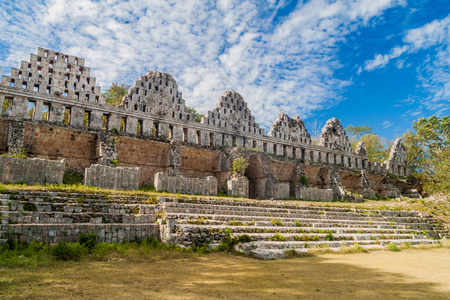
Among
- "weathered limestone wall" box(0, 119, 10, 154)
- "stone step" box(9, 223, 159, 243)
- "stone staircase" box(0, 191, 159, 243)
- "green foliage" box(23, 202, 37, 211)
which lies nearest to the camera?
"stone step" box(9, 223, 159, 243)

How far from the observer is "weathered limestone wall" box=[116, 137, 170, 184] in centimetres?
2273

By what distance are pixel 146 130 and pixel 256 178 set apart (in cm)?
1061

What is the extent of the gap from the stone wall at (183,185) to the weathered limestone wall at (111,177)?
146 cm

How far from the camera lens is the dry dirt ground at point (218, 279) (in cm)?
467

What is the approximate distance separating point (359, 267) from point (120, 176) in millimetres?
11935

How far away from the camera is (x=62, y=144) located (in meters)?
20.7

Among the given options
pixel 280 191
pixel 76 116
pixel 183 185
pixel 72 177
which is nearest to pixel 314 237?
pixel 183 185

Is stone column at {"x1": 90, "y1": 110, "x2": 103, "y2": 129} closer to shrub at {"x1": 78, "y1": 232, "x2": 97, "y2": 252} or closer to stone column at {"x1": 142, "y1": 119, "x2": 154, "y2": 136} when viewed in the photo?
stone column at {"x1": 142, "y1": 119, "x2": 154, "y2": 136}

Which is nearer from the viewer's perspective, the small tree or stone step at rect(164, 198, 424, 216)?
stone step at rect(164, 198, 424, 216)

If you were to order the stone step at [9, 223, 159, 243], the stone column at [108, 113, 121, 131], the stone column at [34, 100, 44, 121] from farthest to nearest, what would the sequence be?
the stone column at [108, 113, 121, 131]
the stone column at [34, 100, 44, 121]
the stone step at [9, 223, 159, 243]

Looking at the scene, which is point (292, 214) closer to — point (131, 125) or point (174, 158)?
point (174, 158)

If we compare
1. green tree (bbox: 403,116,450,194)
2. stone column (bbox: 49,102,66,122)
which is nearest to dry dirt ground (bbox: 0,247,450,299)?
stone column (bbox: 49,102,66,122)

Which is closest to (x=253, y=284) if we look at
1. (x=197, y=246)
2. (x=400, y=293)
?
(x=400, y=293)

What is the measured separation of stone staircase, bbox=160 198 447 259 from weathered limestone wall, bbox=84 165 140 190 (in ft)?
13.4
